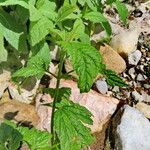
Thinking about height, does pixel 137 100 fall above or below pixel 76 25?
below

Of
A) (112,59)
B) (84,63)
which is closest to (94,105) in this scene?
(112,59)

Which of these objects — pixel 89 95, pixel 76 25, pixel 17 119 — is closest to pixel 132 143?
pixel 89 95

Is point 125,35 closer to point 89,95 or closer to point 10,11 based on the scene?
point 89,95

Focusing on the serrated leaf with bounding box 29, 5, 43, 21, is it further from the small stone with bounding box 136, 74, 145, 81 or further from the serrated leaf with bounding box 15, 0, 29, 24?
the small stone with bounding box 136, 74, 145, 81

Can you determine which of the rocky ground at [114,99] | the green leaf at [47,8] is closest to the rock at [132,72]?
the rocky ground at [114,99]

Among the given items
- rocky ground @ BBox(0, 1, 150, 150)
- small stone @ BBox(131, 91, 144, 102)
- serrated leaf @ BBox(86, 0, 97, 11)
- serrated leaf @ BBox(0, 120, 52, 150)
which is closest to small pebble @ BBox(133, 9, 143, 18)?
rocky ground @ BBox(0, 1, 150, 150)

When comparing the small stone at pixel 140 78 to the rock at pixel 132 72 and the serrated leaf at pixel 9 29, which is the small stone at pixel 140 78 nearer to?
the rock at pixel 132 72
